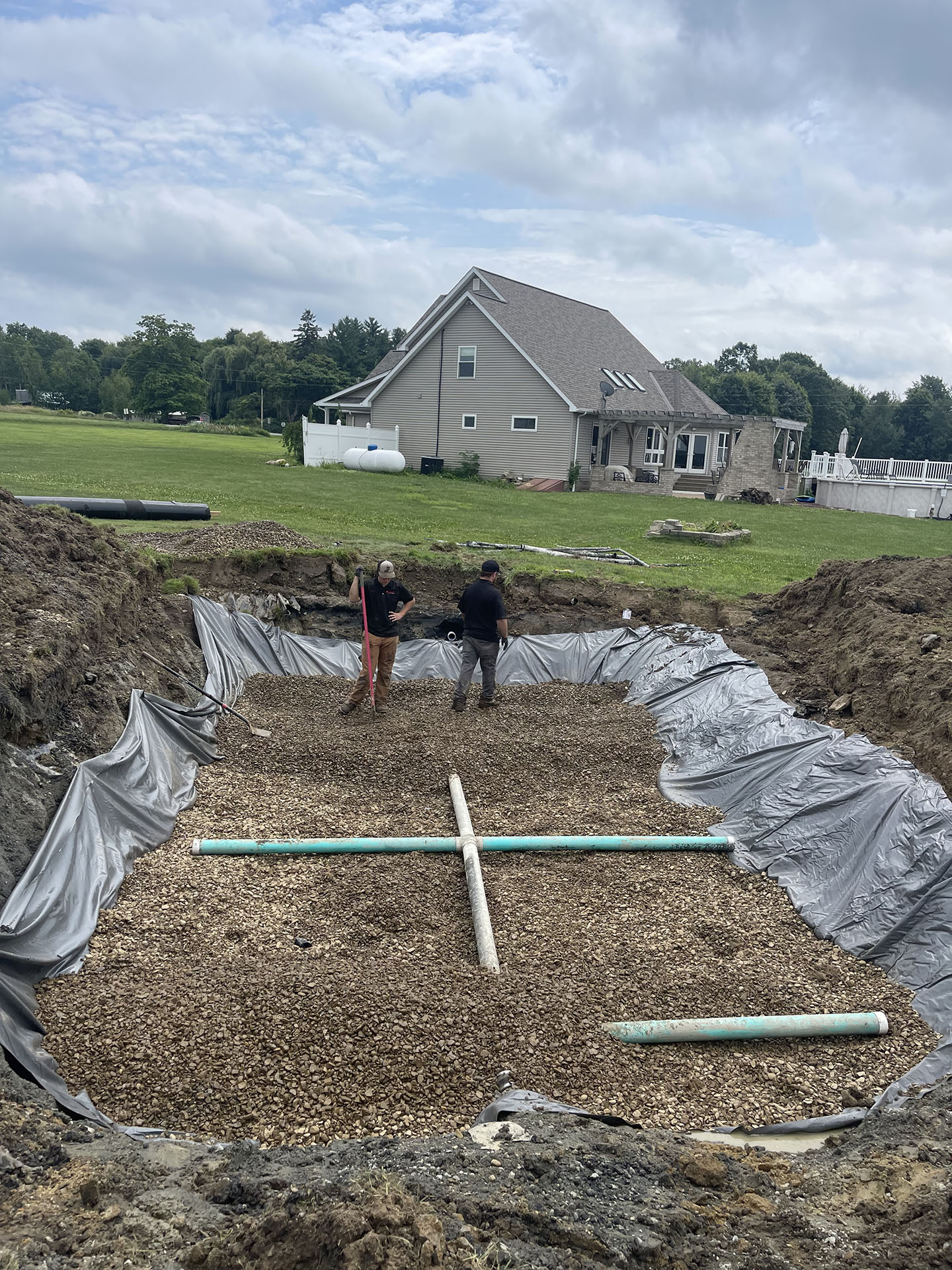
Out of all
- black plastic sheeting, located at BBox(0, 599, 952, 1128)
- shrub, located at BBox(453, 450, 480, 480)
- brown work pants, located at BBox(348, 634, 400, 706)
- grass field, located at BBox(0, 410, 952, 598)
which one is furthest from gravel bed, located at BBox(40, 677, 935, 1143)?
shrub, located at BBox(453, 450, 480, 480)

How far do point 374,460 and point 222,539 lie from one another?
57.4 ft

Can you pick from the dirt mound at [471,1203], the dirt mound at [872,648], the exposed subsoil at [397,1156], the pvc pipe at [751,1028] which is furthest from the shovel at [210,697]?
the dirt mound at [872,648]

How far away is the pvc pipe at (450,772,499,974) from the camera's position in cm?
575

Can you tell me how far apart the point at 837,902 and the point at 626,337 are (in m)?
37.0

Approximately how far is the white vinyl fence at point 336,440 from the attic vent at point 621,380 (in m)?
8.76

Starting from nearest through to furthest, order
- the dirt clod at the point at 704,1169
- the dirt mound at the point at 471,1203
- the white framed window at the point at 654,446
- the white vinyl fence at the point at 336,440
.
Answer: the dirt mound at the point at 471,1203, the dirt clod at the point at 704,1169, the white vinyl fence at the point at 336,440, the white framed window at the point at 654,446

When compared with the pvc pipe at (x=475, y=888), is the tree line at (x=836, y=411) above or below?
above

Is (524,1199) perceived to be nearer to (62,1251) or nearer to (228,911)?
(62,1251)

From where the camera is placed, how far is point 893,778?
7109 millimetres

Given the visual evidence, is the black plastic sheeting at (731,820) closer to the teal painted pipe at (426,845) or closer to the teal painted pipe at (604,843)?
the teal painted pipe at (604,843)

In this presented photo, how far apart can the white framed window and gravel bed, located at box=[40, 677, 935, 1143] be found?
2767 cm

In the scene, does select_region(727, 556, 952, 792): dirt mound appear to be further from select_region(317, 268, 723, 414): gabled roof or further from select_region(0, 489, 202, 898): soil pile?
select_region(317, 268, 723, 414): gabled roof

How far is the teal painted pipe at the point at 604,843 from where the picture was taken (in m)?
7.23

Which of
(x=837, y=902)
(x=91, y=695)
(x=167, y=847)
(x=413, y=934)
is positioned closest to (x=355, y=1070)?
(x=413, y=934)
